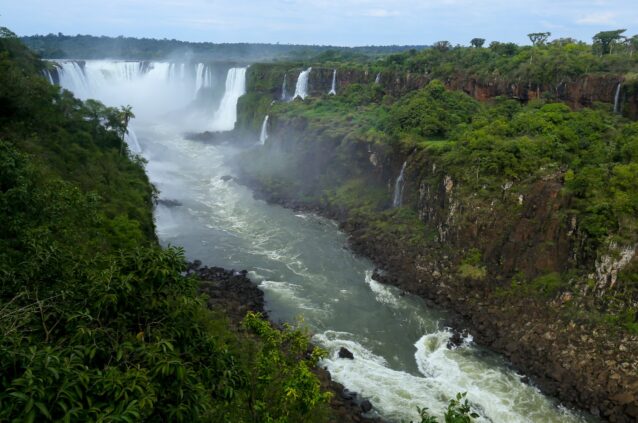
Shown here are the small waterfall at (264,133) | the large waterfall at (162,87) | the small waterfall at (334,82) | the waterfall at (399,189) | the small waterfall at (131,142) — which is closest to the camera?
the waterfall at (399,189)

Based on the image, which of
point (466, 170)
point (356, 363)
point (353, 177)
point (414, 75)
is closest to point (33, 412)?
point (356, 363)

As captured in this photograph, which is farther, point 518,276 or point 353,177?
point 353,177

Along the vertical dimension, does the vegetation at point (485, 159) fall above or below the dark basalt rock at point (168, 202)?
above

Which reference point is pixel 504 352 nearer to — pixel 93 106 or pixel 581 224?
pixel 581 224

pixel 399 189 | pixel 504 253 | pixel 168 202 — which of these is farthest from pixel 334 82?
pixel 504 253

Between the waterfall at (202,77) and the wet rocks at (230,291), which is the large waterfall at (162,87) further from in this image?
the wet rocks at (230,291)

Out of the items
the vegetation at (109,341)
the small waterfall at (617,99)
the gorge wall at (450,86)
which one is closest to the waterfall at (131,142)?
the gorge wall at (450,86)

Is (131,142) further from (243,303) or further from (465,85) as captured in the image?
(465,85)

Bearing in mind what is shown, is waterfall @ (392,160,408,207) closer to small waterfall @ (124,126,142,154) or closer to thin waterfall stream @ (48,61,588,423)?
thin waterfall stream @ (48,61,588,423)
